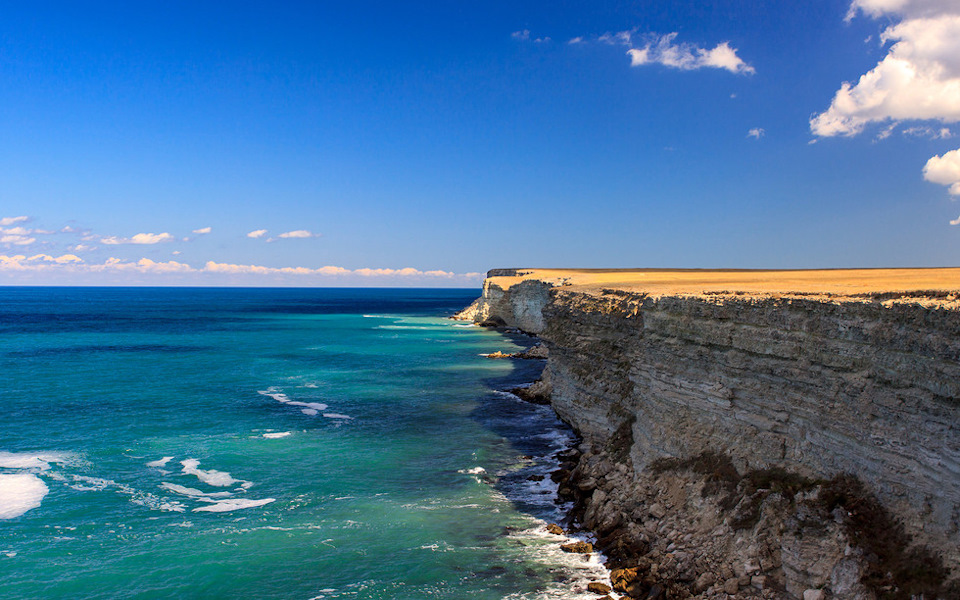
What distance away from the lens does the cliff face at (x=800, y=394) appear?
41.7 ft

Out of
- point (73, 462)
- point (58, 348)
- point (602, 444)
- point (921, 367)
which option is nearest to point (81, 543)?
point (73, 462)

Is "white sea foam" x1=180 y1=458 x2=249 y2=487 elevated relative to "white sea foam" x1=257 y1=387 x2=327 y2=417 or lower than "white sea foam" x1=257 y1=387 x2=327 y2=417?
lower

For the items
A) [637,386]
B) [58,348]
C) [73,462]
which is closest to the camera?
[637,386]

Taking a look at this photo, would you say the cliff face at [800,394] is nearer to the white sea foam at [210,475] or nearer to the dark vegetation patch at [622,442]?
the dark vegetation patch at [622,442]

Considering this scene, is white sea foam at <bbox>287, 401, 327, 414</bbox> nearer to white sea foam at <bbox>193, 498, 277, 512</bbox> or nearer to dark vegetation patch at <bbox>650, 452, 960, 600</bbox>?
white sea foam at <bbox>193, 498, 277, 512</bbox>

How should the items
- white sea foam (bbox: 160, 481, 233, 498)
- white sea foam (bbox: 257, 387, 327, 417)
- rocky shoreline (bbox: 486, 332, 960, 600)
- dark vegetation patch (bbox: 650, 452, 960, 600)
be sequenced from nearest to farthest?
dark vegetation patch (bbox: 650, 452, 960, 600)
rocky shoreline (bbox: 486, 332, 960, 600)
white sea foam (bbox: 160, 481, 233, 498)
white sea foam (bbox: 257, 387, 327, 417)

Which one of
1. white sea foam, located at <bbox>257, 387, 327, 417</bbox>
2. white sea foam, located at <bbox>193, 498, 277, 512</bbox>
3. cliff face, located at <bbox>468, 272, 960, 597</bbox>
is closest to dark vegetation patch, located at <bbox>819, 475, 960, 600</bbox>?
cliff face, located at <bbox>468, 272, 960, 597</bbox>

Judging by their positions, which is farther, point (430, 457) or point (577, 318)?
point (577, 318)

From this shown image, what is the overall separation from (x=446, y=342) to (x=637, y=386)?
53072mm

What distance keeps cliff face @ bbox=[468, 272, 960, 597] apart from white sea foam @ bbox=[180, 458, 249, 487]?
627 inches

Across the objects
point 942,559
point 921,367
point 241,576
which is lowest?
point 241,576

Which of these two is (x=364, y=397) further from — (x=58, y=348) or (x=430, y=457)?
(x=58, y=348)

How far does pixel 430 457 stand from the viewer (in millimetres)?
29094

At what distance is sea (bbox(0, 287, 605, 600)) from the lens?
706 inches
